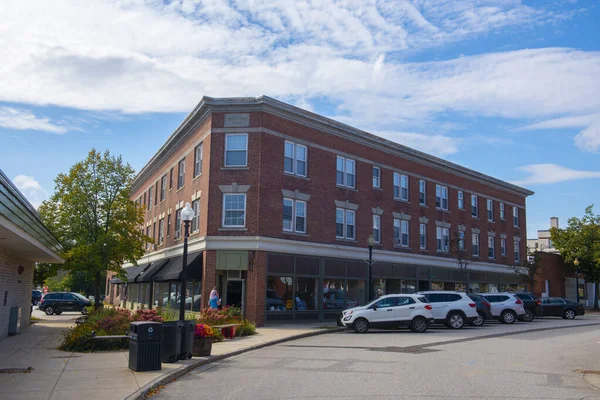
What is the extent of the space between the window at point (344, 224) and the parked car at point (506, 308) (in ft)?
27.3

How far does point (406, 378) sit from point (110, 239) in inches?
1044

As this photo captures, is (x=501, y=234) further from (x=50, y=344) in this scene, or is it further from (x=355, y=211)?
(x=50, y=344)

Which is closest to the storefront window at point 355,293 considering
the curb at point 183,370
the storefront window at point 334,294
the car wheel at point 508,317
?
Result: the storefront window at point 334,294

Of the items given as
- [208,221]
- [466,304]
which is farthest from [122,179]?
[466,304]

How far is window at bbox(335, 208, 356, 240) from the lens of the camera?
33.3 metres

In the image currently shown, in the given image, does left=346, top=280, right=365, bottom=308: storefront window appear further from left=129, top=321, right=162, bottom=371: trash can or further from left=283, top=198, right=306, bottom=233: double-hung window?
left=129, top=321, right=162, bottom=371: trash can

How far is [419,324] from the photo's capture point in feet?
80.1

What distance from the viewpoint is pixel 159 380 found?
38.7 ft

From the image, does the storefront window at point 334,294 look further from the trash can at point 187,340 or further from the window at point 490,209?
the window at point 490,209

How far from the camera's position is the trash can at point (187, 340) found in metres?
14.9

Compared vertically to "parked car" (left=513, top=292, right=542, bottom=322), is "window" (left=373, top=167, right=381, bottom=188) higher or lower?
higher

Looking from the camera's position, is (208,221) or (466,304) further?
(208,221)

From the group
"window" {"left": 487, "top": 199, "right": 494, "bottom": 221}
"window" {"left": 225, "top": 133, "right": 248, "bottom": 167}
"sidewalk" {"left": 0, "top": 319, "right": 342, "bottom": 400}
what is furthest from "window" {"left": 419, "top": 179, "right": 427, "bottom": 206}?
"sidewalk" {"left": 0, "top": 319, "right": 342, "bottom": 400}

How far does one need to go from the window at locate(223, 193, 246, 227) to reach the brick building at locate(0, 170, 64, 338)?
821 centimetres
